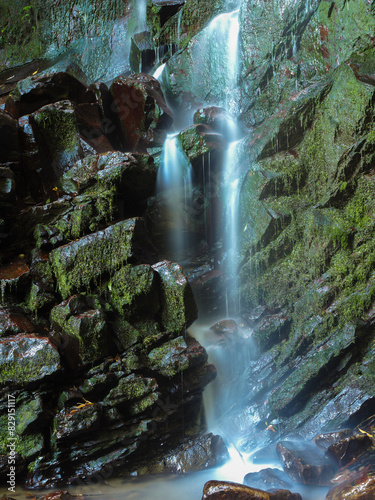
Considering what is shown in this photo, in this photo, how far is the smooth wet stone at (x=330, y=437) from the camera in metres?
5.11

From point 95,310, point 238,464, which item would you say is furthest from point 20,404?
point 238,464

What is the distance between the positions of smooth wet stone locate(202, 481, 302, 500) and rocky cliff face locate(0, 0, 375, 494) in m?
1.48

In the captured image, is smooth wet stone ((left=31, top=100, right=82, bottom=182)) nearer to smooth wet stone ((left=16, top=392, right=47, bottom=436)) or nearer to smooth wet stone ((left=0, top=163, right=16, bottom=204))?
smooth wet stone ((left=0, top=163, right=16, bottom=204))

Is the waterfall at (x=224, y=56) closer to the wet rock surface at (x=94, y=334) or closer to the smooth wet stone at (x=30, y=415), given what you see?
the wet rock surface at (x=94, y=334)

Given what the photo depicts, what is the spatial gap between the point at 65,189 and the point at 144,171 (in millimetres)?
1727

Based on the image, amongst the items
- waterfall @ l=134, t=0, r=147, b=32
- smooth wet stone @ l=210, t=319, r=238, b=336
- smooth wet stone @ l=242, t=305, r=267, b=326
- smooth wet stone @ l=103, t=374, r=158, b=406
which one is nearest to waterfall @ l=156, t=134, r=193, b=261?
smooth wet stone @ l=210, t=319, r=238, b=336

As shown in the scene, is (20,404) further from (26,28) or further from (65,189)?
(26,28)

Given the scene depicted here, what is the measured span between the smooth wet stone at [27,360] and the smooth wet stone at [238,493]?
2.50 metres

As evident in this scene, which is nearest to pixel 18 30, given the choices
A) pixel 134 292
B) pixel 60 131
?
pixel 60 131

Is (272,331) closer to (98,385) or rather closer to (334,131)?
(98,385)

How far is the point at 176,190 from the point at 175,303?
348 centimetres

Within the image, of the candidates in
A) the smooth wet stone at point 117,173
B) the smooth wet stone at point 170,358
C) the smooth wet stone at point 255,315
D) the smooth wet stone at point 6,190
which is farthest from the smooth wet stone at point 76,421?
the smooth wet stone at point 6,190

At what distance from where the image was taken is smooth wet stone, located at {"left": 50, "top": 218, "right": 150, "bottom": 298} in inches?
244

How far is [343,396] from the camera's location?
558cm
